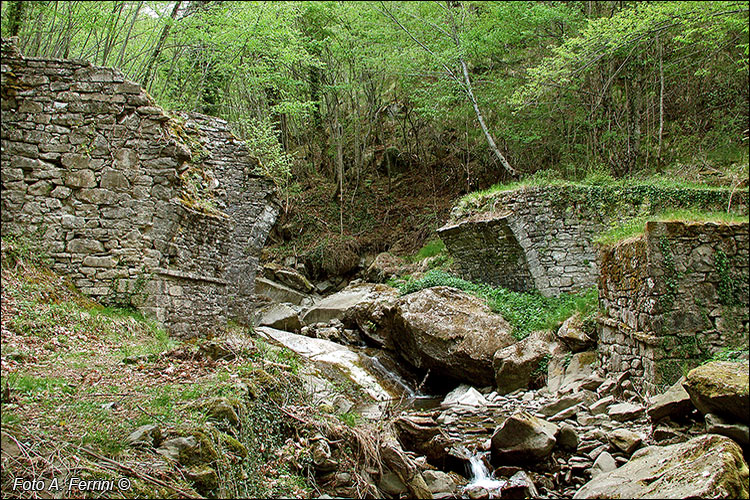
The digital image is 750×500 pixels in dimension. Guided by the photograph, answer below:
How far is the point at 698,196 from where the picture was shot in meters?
9.38

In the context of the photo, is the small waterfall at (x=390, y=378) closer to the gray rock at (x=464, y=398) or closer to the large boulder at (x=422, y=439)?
the gray rock at (x=464, y=398)

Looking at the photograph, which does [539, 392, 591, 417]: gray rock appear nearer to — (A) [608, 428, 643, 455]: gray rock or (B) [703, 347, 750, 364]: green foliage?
(A) [608, 428, 643, 455]: gray rock

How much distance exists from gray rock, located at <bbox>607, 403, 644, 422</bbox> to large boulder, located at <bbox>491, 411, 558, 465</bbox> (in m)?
0.80

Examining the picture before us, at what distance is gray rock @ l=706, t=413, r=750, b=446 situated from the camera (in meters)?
3.13

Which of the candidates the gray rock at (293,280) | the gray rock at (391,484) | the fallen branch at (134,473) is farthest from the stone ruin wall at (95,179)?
the gray rock at (293,280)

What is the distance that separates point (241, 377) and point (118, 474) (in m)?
1.59

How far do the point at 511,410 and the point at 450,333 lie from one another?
2486 millimetres

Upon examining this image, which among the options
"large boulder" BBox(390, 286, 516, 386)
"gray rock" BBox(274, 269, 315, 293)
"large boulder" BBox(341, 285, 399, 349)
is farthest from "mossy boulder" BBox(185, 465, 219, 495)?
"gray rock" BBox(274, 269, 315, 293)

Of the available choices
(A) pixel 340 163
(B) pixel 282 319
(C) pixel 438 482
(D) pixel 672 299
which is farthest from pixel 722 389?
(A) pixel 340 163

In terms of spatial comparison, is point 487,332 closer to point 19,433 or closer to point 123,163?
point 123,163

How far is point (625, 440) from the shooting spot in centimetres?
470

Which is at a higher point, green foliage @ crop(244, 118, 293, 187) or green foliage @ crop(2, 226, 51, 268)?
green foliage @ crop(244, 118, 293, 187)

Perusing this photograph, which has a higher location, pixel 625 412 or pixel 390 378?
pixel 625 412

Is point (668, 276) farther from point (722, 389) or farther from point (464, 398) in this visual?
point (464, 398)
